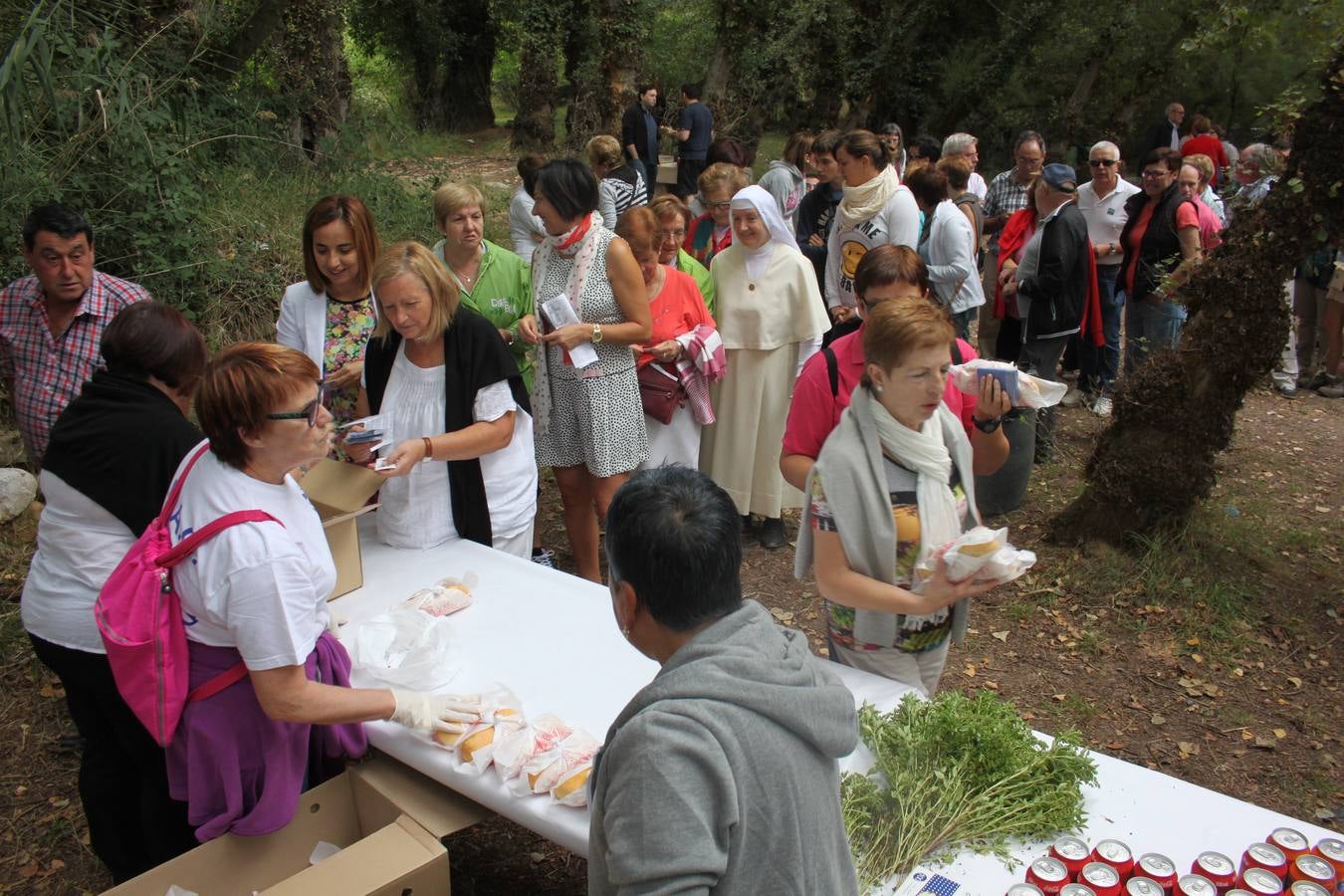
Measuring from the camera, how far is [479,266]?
4.43m

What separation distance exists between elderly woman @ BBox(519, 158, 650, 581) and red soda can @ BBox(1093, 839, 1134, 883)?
2.60 metres

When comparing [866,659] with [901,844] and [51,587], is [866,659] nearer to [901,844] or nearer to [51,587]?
[901,844]

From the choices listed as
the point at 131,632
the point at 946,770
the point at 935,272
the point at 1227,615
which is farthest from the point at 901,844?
the point at 935,272

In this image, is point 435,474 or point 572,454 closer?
point 435,474

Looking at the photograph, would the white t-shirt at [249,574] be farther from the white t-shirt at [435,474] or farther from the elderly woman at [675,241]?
the elderly woman at [675,241]

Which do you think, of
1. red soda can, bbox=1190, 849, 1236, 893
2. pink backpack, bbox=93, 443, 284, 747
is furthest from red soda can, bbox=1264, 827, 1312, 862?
pink backpack, bbox=93, 443, 284, 747

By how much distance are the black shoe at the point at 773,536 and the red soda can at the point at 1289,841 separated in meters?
3.46

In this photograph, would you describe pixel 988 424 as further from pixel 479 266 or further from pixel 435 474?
pixel 479 266

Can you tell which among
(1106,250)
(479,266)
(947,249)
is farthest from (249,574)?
(1106,250)

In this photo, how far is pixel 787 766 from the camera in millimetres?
1357

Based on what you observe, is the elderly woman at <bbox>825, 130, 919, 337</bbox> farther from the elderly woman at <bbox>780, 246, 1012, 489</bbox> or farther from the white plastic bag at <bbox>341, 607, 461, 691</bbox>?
the white plastic bag at <bbox>341, 607, 461, 691</bbox>

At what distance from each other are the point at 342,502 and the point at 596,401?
1379mm

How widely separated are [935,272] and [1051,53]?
14.3 metres

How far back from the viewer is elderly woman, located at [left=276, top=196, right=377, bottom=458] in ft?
11.7
